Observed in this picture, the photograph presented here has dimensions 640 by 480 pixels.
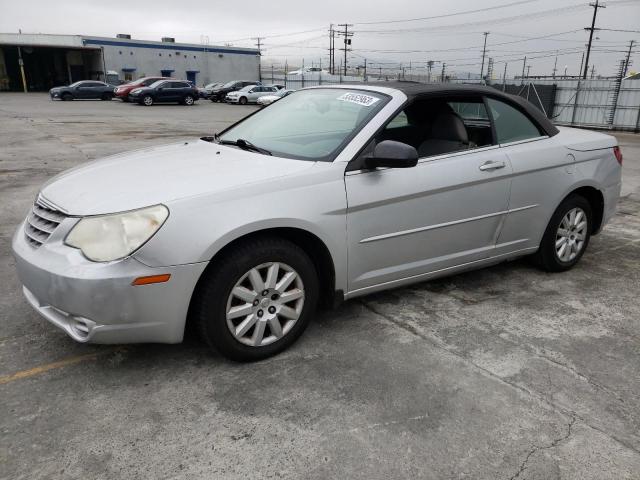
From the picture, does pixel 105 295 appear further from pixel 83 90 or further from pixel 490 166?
pixel 83 90

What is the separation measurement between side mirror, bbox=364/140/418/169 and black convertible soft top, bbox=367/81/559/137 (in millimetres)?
596

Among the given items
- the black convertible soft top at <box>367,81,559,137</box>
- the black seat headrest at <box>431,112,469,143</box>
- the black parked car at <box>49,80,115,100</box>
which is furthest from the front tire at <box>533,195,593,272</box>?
the black parked car at <box>49,80,115,100</box>

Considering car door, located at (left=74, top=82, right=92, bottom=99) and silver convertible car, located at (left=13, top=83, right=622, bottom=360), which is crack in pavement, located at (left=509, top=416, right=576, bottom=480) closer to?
silver convertible car, located at (left=13, top=83, right=622, bottom=360)

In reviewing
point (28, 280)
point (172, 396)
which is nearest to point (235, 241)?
point (172, 396)

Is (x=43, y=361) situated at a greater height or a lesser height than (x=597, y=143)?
lesser

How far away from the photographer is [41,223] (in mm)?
2932

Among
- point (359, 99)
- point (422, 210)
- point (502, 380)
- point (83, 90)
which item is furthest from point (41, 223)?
point (83, 90)

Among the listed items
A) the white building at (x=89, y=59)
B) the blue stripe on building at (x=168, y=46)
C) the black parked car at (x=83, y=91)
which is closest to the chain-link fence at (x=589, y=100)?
the black parked car at (x=83, y=91)

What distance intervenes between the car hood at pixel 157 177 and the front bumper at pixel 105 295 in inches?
9.0

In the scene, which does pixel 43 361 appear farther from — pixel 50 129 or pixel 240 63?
pixel 240 63

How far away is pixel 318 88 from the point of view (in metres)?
4.16

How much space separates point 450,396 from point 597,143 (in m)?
2.95

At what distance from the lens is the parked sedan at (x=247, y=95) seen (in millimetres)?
34062

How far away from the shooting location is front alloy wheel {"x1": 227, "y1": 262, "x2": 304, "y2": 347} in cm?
286
